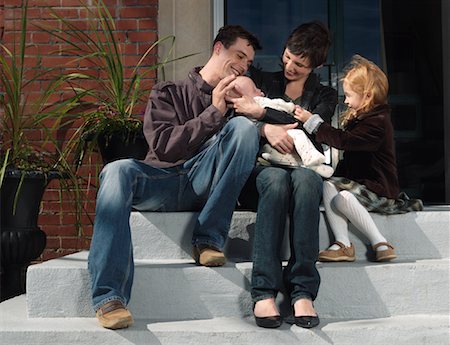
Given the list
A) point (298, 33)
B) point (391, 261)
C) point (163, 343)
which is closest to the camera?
point (163, 343)

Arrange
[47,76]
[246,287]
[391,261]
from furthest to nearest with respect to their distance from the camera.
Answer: [47,76]
[391,261]
[246,287]

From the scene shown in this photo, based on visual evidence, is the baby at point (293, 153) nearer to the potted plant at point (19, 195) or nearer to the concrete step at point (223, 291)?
the concrete step at point (223, 291)

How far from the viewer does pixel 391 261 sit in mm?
3158

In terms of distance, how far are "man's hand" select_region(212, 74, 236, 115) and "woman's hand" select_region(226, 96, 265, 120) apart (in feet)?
0.44

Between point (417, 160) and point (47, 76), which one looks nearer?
point (47, 76)

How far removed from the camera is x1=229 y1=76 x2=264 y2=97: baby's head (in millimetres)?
3166

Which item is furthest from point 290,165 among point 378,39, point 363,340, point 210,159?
point 378,39

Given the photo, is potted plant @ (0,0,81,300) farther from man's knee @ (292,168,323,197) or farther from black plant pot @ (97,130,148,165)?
man's knee @ (292,168,323,197)

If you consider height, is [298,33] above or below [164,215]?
above

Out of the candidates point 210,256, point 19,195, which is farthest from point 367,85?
point 19,195

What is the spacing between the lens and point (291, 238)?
2818mm

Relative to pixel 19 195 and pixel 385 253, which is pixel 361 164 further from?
pixel 19 195

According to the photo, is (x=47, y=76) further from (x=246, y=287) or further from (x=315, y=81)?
(x=246, y=287)

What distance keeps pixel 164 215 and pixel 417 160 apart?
2804mm
